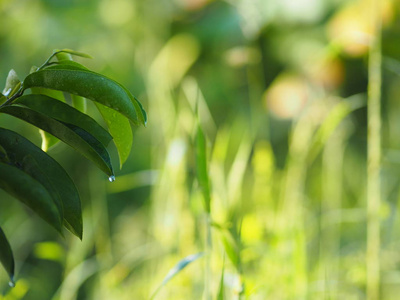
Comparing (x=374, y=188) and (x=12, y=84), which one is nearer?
(x=12, y=84)

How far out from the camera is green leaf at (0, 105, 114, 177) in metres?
0.56

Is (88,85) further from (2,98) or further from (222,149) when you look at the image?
(222,149)

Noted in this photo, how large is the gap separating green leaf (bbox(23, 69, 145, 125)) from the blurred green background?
16.3 inches

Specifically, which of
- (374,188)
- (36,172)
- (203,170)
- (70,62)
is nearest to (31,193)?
(36,172)

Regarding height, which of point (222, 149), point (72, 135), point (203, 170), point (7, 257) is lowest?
point (7, 257)

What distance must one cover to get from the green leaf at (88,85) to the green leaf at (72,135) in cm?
3

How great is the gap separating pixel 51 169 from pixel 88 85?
84 mm

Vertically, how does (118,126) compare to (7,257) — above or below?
above

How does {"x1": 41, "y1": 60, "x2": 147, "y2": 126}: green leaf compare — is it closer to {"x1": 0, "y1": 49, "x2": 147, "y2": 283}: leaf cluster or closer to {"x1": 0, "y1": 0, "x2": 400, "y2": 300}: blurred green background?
{"x1": 0, "y1": 49, "x2": 147, "y2": 283}: leaf cluster

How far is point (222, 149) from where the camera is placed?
4.17ft

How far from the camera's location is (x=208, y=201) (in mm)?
819

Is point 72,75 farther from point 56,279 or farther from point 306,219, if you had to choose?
point 56,279

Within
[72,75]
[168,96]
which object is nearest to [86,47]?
[168,96]

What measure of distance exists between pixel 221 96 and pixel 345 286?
1.55m
